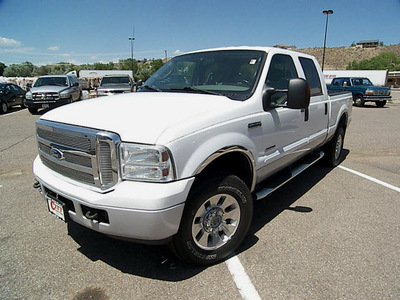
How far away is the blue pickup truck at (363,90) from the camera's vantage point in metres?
18.4

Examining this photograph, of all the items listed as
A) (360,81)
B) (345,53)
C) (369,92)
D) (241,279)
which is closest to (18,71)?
(360,81)

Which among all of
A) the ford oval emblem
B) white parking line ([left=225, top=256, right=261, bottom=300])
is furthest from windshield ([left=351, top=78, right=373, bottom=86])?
the ford oval emblem

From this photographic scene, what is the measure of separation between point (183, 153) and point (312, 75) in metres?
3.11

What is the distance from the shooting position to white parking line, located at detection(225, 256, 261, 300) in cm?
230

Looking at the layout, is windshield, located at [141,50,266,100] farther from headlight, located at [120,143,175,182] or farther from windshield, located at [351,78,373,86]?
windshield, located at [351,78,373,86]

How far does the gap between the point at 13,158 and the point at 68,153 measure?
16.1ft

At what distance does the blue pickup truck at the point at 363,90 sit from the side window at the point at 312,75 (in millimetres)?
15275

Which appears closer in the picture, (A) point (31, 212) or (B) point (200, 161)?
(B) point (200, 161)

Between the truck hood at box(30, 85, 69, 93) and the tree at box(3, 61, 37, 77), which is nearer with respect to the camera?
the truck hood at box(30, 85, 69, 93)

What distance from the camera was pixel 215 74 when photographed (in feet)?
11.2

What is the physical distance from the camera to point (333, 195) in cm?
431

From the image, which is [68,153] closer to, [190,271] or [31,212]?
[190,271]

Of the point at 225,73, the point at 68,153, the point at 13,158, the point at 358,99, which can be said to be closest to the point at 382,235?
the point at 225,73

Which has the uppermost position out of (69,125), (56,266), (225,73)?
(225,73)
